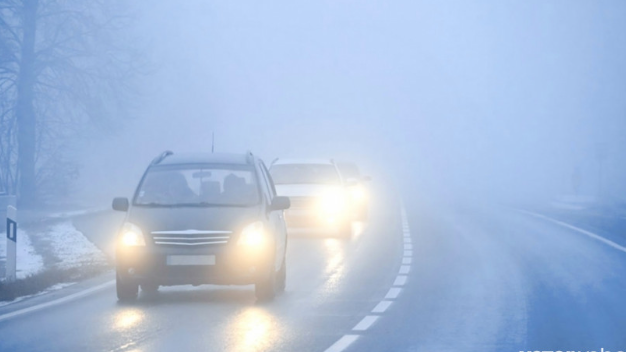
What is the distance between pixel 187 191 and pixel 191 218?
110cm

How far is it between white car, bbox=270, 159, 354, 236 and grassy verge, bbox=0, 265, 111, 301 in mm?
8247

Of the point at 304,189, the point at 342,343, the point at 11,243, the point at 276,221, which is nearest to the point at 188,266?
the point at 276,221

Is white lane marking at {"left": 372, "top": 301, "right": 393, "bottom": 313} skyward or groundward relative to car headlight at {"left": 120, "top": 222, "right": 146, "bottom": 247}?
groundward

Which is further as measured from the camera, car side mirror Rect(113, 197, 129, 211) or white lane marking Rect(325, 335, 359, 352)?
car side mirror Rect(113, 197, 129, 211)

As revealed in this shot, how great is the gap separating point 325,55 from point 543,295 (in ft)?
573

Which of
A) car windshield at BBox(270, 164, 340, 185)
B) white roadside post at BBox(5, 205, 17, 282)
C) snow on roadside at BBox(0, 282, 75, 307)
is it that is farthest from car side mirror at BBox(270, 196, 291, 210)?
car windshield at BBox(270, 164, 340, 185)

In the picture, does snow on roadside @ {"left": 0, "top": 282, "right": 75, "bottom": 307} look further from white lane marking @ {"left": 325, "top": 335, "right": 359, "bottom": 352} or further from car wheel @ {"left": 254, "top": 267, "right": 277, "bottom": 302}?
white lane marking @ {"left": 325, "top": 335, "right": 359, "bottom": 352}

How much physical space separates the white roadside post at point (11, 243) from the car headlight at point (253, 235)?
347cm

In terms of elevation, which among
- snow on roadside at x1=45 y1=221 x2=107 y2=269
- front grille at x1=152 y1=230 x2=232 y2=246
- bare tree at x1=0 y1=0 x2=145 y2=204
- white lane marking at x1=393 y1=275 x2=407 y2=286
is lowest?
white lane marking at x1=393 y1=275 x2=407 y2=286

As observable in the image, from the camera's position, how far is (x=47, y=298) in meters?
15.0

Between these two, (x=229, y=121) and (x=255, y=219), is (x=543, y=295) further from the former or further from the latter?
(x=229, y=121)

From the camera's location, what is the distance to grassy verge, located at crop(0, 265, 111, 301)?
15164 millimetres

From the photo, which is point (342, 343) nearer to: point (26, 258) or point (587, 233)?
point (26, 258)

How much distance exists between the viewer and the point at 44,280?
54.2 feet
